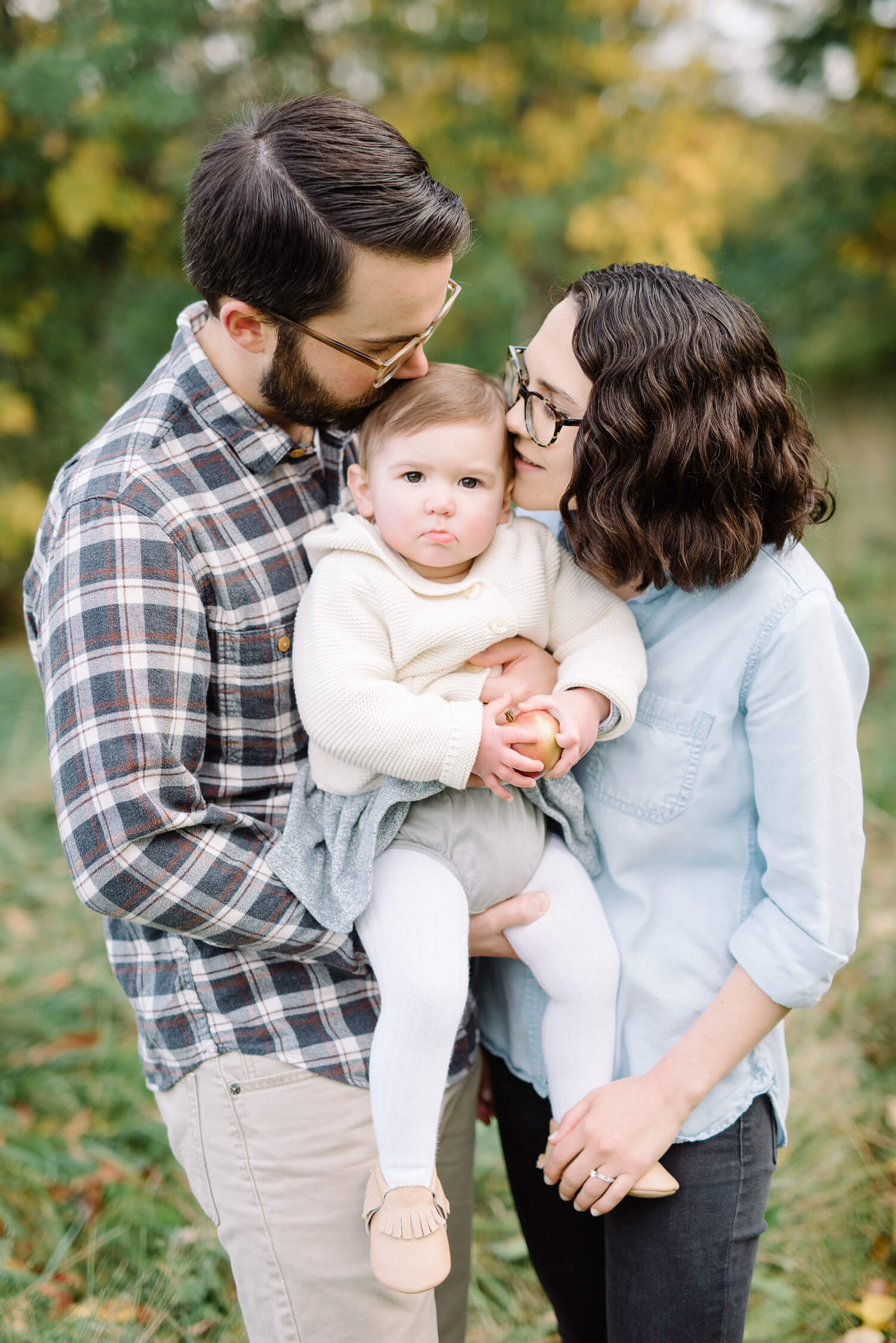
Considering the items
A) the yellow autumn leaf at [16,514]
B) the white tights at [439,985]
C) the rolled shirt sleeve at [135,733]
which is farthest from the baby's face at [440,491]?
the yellow autumn leaf at [16,514]

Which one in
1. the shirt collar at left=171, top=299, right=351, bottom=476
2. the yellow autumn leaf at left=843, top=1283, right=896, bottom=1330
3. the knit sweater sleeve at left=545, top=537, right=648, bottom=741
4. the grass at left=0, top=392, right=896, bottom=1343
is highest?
the shirt collar at left=171, top=299, right=351, bottom=476

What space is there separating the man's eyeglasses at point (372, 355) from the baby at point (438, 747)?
0.14 feet

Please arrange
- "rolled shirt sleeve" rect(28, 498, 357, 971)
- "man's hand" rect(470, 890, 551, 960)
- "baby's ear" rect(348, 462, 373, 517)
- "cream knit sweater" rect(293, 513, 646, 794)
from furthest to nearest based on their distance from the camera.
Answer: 1. "baby's ear" rect(348, 462, 373, 517)
2. "man's hand" rect(470, 890, 551, 960)
3. "cream knit sweater" rect(293, 513, 646, 794)
4. "rolled shirt sleeve" rect(28, 498, 357, 971)

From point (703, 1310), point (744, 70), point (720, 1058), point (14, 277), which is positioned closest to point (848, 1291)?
point (703, 1310)

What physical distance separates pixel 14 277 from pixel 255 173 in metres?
4.75

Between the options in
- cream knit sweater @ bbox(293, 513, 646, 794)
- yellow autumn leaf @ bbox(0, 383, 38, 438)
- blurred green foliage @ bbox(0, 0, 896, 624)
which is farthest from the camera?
yellow autumn leaf @ bbox(0, 383, 38, 438)

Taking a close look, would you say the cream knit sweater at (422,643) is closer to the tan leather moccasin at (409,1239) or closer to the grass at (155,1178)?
the tan leather moccasin at (409,1239)

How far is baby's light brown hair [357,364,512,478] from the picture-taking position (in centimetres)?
186

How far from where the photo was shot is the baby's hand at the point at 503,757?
164 centimetres

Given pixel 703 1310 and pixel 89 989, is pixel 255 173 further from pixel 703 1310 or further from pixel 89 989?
pixel 89 989

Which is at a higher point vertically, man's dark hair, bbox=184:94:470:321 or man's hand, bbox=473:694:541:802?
man's dark hair, bbox=184:94:470:321

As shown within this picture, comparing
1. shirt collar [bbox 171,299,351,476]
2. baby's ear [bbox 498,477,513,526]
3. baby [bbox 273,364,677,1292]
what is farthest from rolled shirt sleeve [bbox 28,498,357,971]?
baby's ear [bbox 498,477,513,526]

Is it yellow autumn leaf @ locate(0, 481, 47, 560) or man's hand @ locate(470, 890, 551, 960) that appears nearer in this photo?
man's hand @ locate(470, 890, 551, 960)

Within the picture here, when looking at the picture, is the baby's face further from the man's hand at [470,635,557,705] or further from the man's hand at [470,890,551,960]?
the man's hand at [470,890,551,960]
